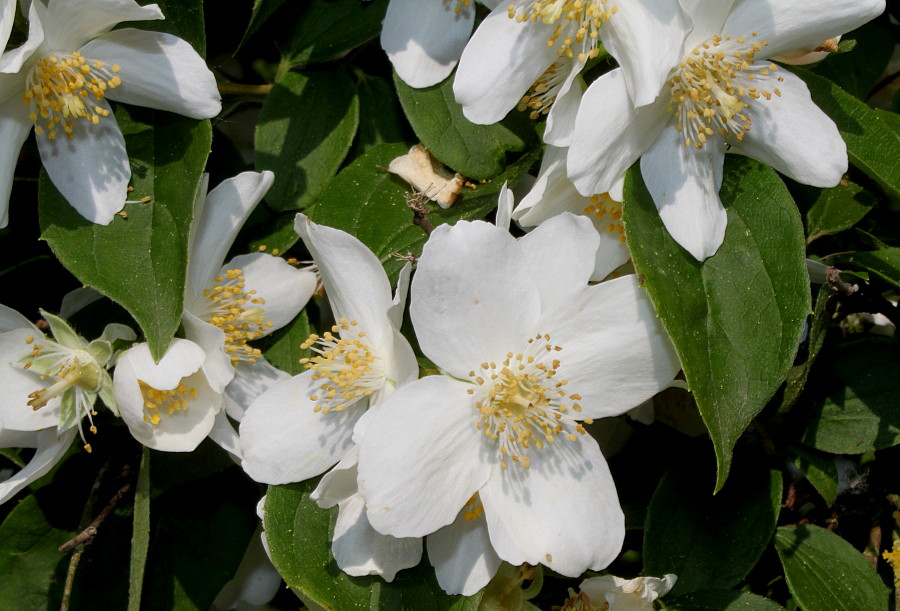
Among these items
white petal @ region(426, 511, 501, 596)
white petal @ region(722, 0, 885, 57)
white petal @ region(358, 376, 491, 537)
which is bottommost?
white petal @ region(426, 511, 501, 596)

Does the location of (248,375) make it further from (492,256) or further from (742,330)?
(742,330)

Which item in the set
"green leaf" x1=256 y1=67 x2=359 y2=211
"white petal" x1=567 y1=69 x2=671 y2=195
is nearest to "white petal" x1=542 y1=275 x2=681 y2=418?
"white petal" x1=567 y1=69 x2=671 y2=195

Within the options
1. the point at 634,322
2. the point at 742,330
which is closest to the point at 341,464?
the point at 634,322

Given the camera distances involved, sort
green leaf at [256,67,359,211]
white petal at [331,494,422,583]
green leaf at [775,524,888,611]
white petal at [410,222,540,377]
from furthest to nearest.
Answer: green leaf at [256,67,359,211] → green leaf at [775,524,888,611] → white petal at [331,494,422,583] → white petal at [410,222,540,377]

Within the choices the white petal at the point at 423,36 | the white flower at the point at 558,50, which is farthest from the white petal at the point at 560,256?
the white petal at the point at 423,36

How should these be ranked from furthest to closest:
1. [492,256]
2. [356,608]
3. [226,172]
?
[226,172], [356,608], [492,256]

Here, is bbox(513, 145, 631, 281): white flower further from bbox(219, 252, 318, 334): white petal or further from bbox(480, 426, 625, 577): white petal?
bbox(219, 252, 318, 334): white petal
